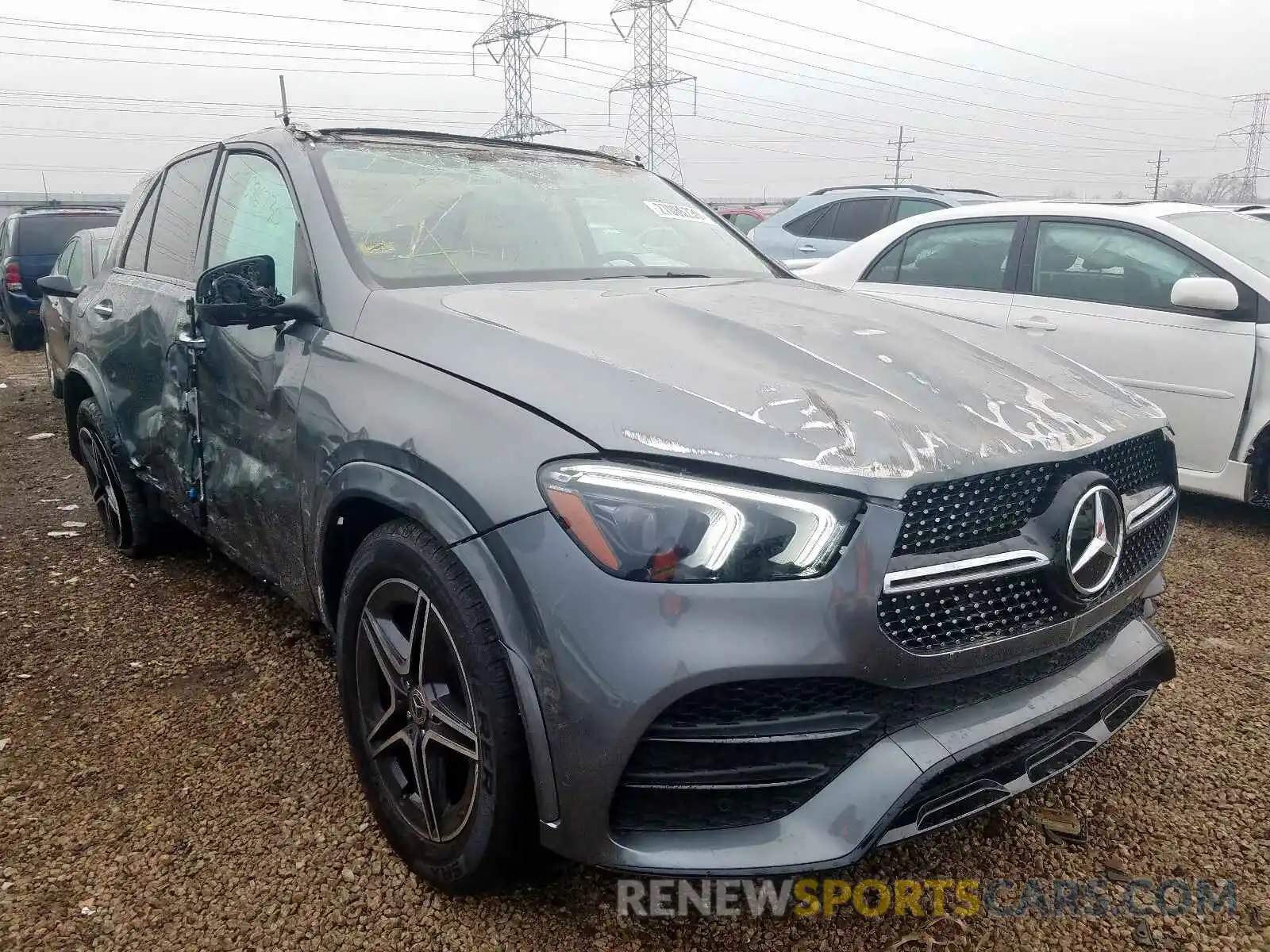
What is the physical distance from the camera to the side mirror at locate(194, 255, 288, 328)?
225 cm

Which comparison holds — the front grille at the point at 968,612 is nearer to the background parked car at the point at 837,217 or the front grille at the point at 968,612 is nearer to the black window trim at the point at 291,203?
the black window trim at the point at 291,203

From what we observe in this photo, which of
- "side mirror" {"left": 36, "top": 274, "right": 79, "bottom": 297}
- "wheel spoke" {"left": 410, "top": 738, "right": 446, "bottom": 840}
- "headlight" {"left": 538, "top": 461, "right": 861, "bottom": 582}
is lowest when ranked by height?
"wheel spoke" {"left": 410, "top": 738, "right": 446, "bottom": 840}

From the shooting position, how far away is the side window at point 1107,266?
438cm

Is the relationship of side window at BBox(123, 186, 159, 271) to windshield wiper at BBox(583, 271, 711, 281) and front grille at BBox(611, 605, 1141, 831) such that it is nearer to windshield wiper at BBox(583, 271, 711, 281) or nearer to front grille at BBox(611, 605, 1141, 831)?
windshield wiper at BBox(583, 271, 711, 281)

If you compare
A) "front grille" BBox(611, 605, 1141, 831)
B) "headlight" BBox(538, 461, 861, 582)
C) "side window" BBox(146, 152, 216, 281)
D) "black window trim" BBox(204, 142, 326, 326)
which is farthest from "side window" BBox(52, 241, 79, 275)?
"front grille" BBox(611, 605, 1141, 831)

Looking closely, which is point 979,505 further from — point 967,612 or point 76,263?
point 76,263

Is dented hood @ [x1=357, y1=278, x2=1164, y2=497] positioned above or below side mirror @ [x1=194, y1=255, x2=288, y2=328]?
below

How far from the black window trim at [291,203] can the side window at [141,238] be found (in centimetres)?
65

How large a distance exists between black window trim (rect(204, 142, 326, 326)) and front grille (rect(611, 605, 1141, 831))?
1.35 meters

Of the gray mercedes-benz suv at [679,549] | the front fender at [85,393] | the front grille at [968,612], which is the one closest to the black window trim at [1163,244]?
the gray mercedes-benz suv at [679,549]

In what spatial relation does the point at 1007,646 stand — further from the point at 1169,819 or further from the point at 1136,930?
the point at 1169,819

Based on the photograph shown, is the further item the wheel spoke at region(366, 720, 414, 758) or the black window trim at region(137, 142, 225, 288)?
the black window trim at region(137, 142, 225, 288)

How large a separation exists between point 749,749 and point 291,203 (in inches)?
75.6

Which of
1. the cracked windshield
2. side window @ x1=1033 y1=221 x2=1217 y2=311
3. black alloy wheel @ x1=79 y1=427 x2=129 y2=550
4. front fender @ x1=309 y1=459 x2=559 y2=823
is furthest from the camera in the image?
side window @ x1=1033 y1=221 x2=1217 y2=311
